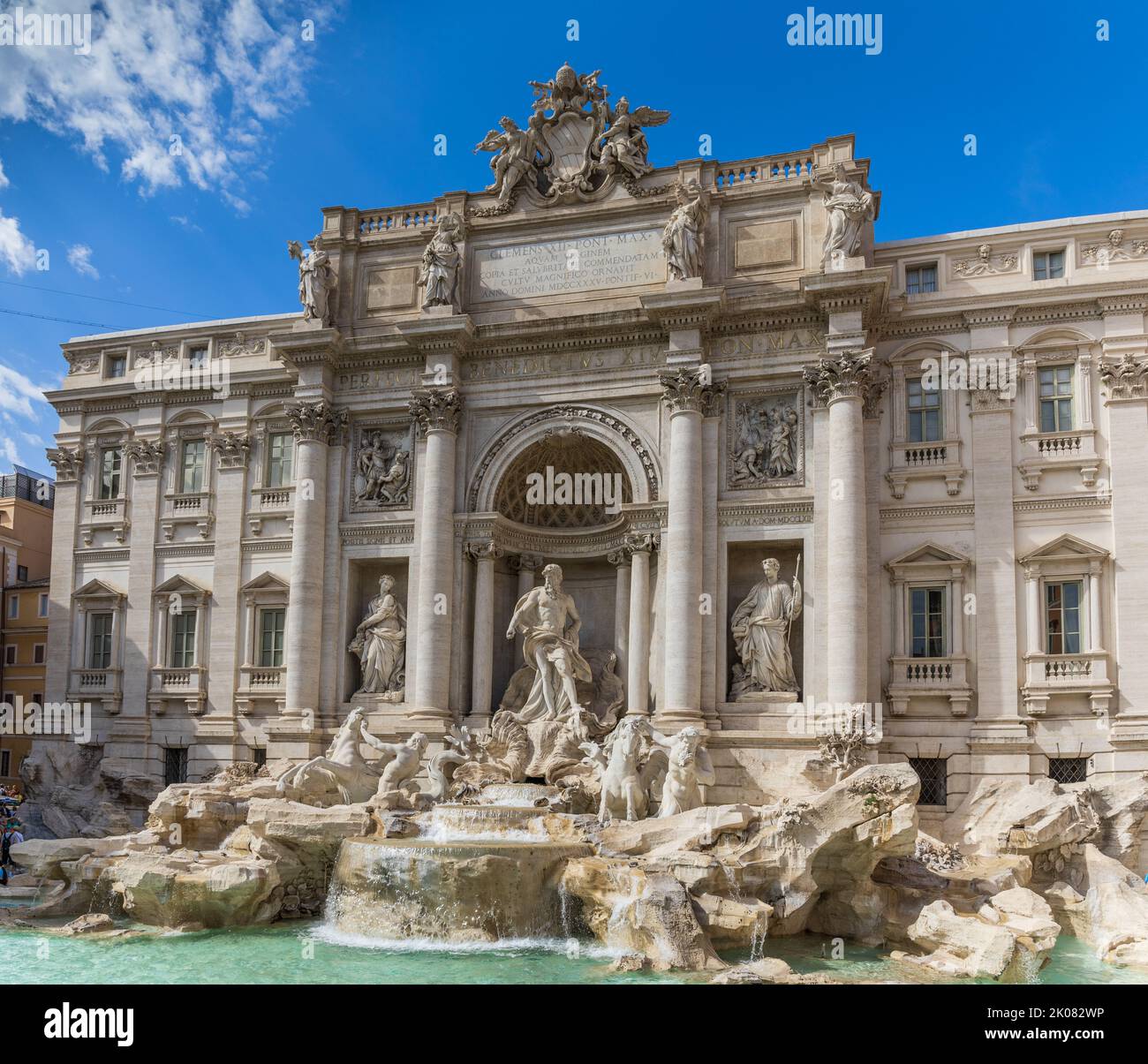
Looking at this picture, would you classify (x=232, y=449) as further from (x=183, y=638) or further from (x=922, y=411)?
(x=922, y=411)

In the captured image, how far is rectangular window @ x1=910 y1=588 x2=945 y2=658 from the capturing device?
23234mm

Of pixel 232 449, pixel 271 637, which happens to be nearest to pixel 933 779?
pixel 271 637

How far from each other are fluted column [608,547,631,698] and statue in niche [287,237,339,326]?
358 inches

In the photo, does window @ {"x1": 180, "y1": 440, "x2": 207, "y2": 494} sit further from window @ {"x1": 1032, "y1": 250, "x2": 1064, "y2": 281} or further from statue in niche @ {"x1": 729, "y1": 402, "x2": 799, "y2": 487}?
window @ {"x1": 1032, "y1": 250, "x2": 1064, "y2": 281}

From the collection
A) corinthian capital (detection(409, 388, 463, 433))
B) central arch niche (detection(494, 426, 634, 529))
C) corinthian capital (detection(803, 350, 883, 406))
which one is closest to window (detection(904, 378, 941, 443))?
corinthian capital (detection(803, 350, 883, 406))

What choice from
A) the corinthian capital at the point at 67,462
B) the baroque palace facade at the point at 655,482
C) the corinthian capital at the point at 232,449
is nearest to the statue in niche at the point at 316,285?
the baroque palace facade at the point at 655,482

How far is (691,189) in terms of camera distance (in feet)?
80.4

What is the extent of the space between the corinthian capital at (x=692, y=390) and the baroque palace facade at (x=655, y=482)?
0.10 meters

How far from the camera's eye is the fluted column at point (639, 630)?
2395 centimetres

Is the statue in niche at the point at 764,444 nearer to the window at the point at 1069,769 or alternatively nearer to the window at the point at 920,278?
the window at the point at 920,278

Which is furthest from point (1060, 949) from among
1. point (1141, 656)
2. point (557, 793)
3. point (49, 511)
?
point (49, 511)

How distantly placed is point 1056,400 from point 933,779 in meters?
8.21

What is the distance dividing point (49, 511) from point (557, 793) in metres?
25.0
